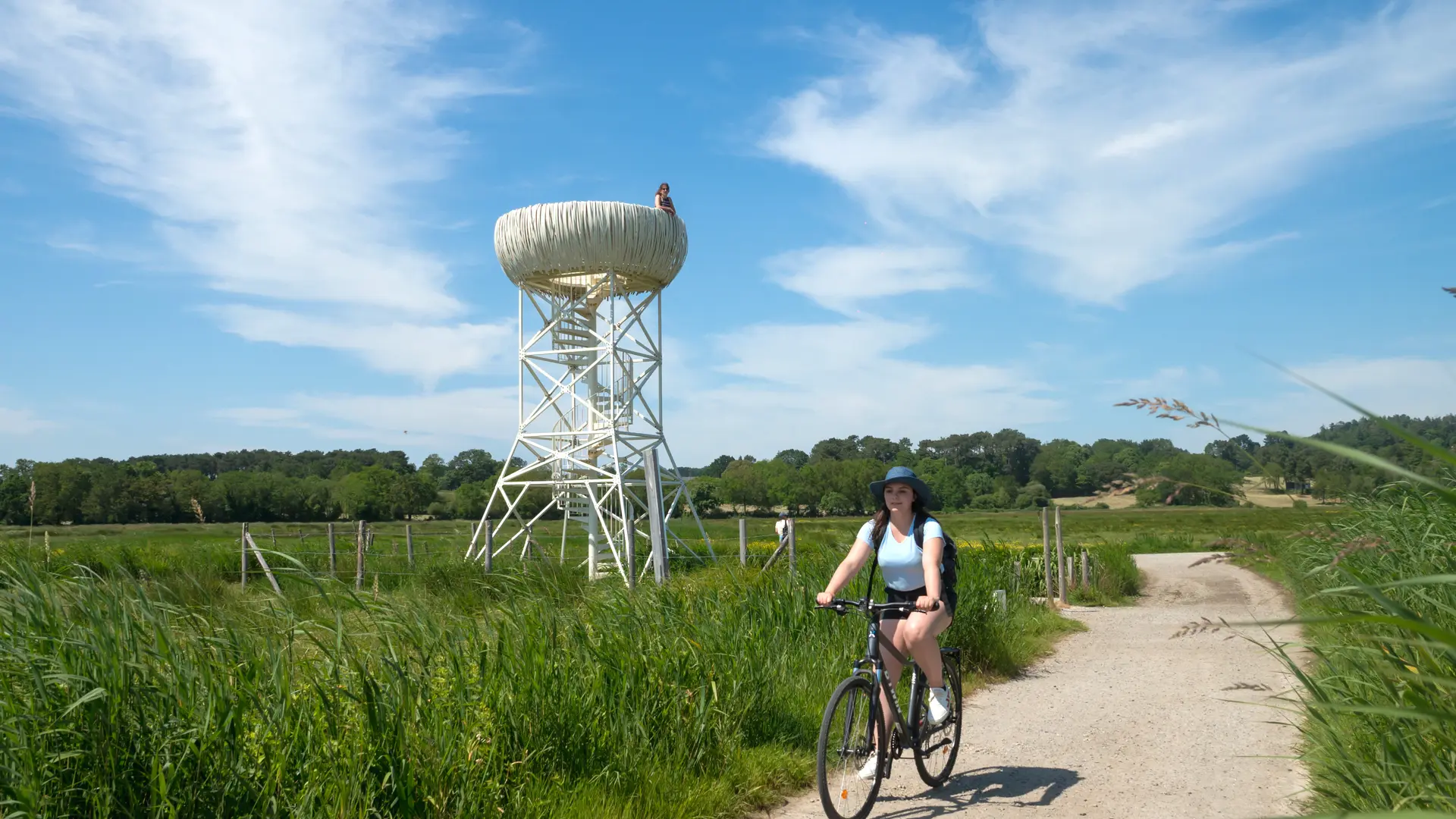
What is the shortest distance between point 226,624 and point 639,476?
886 inches

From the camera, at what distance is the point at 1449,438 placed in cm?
500

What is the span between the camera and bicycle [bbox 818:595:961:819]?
5227 mm

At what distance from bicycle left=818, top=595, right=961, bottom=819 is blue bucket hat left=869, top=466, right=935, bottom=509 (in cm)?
64

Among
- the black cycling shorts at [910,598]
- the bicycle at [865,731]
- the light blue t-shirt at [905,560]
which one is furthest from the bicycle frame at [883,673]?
the light blue t-shirt at [905,560]

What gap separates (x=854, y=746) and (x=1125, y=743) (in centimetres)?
276

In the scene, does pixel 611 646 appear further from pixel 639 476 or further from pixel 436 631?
pixel 639 476

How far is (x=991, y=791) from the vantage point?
5945mm

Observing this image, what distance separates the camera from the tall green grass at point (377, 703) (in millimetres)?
3584

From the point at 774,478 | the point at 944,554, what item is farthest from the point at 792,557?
the point at 774,478

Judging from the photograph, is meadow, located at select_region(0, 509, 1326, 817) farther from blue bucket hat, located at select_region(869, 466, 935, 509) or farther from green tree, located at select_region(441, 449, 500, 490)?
green tree, located at select_region(441, 449, 500, 490)

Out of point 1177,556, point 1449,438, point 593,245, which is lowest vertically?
point 1177,556

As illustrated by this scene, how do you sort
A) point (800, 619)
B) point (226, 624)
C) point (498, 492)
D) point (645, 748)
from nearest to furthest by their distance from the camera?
point (226, 624) → point (645, 748) → point (800, 619) → point (498, 492)

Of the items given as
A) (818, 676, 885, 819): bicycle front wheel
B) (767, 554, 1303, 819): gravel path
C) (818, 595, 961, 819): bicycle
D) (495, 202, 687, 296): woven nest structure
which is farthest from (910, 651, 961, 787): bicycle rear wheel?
(495, 202, 687, 296): woven nest structure

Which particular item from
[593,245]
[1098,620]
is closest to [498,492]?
[593,245]
